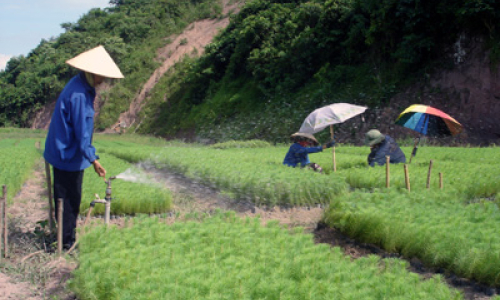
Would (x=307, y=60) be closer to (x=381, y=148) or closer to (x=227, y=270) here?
(x=381, y=148)

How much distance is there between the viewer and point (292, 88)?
25.3m

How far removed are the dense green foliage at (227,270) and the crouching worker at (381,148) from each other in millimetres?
5380

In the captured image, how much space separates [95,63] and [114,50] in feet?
123

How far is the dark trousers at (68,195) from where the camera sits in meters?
5.18

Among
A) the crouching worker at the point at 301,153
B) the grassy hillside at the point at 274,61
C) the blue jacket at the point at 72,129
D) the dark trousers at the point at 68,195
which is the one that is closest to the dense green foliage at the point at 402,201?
the crouching worker at the point at 301,153

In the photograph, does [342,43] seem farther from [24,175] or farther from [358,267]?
[358,267]

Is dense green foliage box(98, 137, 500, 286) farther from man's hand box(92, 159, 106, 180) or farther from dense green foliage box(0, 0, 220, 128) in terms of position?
dense green foliage box(0, 0, 220, 128)

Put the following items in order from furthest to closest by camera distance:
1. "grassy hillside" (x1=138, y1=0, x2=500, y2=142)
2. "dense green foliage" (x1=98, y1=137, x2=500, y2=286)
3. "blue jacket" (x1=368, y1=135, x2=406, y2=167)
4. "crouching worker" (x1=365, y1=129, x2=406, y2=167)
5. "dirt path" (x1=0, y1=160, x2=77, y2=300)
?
"grassy hillside" (x1=138, y1=0, x2=500, y2=142), "blue jacket" (x1=368, y1=135, x2=406, y2=167), "crouching worker" (x1=365, y1=129, x2=406, y2=167), "dense green foliage" (x1=98, y1=137, x2=500, y2=286), "dirt path" (x1=0, y1=160, x2=77, y2=300)

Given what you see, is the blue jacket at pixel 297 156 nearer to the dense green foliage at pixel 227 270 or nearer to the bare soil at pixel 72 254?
the bare soil at pixel 72 254

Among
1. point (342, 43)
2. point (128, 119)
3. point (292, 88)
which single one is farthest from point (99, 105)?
point (342, 43)

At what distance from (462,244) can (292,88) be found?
69.3 ft

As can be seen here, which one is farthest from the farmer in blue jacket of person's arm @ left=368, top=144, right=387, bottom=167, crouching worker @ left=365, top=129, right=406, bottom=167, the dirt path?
person's arm @ left=368, top=144, right=387, bottom=167

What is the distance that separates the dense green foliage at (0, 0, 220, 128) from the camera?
39875mm

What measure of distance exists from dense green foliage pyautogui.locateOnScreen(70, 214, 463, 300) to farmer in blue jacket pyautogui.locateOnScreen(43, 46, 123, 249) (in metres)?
0.77
